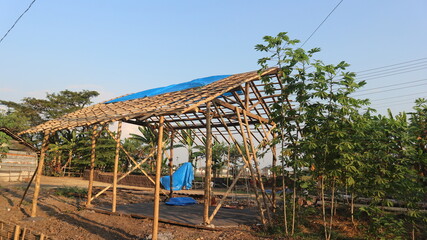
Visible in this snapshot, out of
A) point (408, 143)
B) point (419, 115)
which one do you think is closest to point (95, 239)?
point (408, 143)

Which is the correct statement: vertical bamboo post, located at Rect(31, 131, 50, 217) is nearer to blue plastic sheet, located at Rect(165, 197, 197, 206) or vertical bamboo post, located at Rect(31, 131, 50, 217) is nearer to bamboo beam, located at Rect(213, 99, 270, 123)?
blue plastic sheet, located at Rect(165, 197, 197, 206)

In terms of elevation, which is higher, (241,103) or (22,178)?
(241,103)

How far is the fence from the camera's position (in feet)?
20.1

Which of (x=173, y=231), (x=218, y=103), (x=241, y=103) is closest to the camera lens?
(x=173, y=231)

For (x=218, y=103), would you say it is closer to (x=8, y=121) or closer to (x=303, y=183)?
(x=303, y=183)

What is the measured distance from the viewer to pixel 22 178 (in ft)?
76.0

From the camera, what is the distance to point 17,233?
6.46 meters

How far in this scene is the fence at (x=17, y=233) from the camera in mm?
6114

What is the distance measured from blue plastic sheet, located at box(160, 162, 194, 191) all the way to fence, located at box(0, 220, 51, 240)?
637 inches

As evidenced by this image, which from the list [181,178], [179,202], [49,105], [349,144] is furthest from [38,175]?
[49,105]

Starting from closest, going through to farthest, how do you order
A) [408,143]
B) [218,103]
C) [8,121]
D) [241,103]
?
Result: 1. [408,143]
2. [218,103]
3. [241,103]
4. [8,121]

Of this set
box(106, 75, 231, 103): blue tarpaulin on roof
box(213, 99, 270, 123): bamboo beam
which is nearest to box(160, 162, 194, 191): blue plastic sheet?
box(106, 75, 231, 103): blue tarpaulin on roof

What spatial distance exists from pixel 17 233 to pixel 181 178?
17.5 metres

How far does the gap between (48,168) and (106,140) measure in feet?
20.3
